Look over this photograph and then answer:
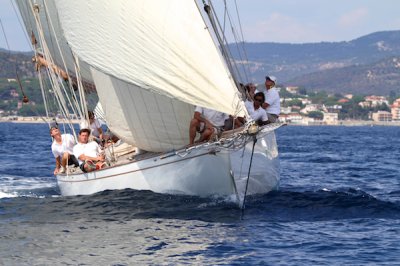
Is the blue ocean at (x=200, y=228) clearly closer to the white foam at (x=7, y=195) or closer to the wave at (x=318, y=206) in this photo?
the wave at (x=318, y=206)

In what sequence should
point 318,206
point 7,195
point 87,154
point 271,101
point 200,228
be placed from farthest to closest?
point 7,195 → point 271,101 → point 87,154 → point 318,206 → point 200,228

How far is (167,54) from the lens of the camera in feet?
53.9

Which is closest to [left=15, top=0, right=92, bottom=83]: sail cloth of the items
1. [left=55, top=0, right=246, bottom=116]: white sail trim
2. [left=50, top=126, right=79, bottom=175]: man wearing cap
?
[left=50, top=126, right=79, bottom=175]: man wearing cap

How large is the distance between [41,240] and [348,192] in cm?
919

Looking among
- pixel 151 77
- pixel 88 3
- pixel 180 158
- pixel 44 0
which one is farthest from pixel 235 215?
pixel 44 0

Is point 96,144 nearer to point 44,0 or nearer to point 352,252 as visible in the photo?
point 44,0

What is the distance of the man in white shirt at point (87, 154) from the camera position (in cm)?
1994

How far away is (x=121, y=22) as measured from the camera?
16922 millimetres

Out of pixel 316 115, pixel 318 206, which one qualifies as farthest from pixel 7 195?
pixel 316 115

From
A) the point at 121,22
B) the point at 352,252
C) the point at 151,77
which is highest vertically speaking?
the point at 121,22

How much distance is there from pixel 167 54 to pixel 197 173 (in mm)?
2976

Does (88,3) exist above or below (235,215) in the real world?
above

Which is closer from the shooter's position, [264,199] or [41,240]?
[41,240]

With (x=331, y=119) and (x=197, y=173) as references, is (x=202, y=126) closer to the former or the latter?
(x=197, y=173)
